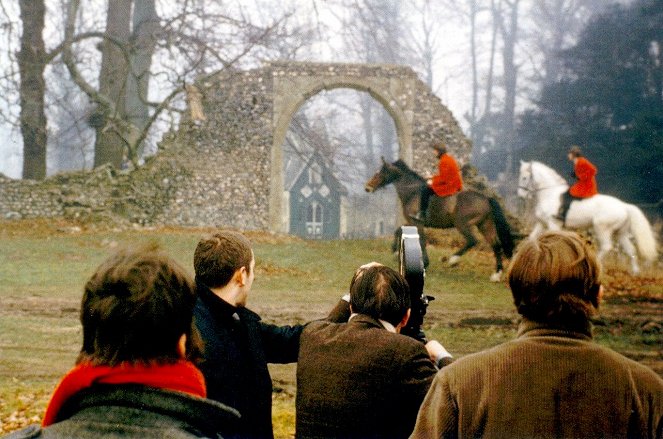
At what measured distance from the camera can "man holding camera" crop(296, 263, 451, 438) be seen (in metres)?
2.11

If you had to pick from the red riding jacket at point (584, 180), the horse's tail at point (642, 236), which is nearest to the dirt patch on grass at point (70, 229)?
the red riding jacket at point (584, 180)

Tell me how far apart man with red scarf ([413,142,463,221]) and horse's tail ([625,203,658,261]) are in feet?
6.97

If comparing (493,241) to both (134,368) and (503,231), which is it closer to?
(503,231)

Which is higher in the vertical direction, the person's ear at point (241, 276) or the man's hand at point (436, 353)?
the person's ear at point (241, 276)

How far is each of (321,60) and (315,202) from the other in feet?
26.3

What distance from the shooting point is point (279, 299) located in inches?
256

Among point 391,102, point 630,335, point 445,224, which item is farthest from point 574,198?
point 391,102

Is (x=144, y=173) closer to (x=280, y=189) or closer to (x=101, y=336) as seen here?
(x=280, y=189)

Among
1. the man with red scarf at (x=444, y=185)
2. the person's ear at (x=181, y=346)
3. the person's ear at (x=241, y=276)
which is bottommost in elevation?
the person's ear at (x=181, y=346)

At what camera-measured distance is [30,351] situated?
202 inches

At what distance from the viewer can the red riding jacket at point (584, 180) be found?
8.96 m

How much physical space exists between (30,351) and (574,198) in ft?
21.9

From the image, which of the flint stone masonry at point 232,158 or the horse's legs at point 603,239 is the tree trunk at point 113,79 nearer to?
the flint stone masonry at point 232,158

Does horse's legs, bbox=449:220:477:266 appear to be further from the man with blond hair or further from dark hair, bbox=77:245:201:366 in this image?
dark hair, bbox=77:245:201:366
